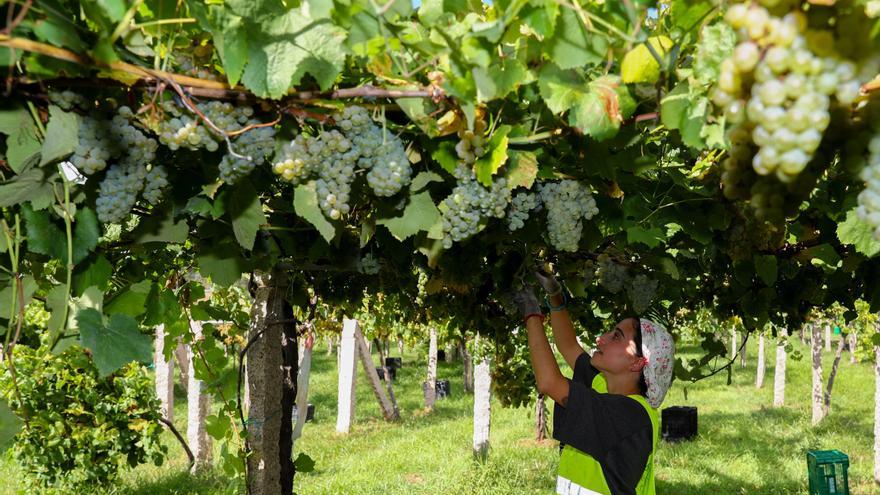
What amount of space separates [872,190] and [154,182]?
1272 millimetres

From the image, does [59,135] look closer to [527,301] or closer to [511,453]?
[527,301]

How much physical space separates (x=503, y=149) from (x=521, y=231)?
0.69 m

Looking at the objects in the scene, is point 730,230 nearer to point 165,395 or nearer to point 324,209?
point 324,209

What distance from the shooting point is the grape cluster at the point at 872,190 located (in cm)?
82

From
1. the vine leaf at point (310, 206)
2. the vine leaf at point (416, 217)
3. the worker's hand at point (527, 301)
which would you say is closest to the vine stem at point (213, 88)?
the vine leaf at point (310, 206)

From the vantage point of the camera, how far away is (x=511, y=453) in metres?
10.1

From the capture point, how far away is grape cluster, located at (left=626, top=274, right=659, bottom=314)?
318 centimetres

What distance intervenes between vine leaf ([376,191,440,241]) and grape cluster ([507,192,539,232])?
0.28m

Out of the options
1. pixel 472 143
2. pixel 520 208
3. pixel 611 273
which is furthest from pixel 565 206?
pixel 611 273

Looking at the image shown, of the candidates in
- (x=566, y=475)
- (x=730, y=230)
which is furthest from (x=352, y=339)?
(x=730, y=230)

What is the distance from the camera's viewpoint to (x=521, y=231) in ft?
6.61

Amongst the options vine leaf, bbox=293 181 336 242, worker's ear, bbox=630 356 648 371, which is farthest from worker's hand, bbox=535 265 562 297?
vine leaf, bbox=293 181 336 242

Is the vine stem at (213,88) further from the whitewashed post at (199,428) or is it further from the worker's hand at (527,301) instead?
the whitewashed post at (199,428)

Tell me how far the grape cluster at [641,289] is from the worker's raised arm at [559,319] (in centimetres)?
31
